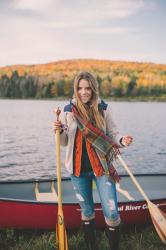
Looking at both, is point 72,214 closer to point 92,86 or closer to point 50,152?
point 92,86

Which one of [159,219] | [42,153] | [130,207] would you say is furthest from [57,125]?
[42,153]

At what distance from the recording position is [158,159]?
59.8 ft

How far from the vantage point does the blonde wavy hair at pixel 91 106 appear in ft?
13.3

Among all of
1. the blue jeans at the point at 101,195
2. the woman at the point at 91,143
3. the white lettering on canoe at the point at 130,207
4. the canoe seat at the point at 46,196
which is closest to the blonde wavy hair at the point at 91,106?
the woman at the point at 91,143

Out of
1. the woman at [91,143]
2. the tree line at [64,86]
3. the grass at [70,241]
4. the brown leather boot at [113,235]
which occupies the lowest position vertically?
the tree line at [64,86]

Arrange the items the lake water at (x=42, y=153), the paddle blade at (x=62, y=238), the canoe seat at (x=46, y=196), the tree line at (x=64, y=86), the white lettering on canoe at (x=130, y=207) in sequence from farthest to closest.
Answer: the tree line at (x=64, y=86)
the lake water at (x=42, y=153)
the canoe seat at (x=46, y=196)
the white lettering on canoe at (x=130, y=207)
the paddle blade at (x=62, y=238)

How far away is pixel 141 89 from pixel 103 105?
8142 cm

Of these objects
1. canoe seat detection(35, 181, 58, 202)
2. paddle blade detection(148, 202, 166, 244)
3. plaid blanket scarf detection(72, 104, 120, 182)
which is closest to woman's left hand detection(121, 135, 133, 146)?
plaid blanket scarf detection(72, 104, 120, 182)

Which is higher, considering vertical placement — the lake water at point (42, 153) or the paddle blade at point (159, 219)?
the paddle blade at point (159, 219)

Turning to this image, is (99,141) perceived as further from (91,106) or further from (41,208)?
(41,208)

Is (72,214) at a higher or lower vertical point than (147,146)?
higher

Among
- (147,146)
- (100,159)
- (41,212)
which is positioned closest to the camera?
(100,159)

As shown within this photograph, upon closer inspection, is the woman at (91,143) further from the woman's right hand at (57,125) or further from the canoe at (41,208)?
the canoe at (41,208)

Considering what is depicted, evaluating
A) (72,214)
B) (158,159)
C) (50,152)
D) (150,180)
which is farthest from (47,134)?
(72,214)
